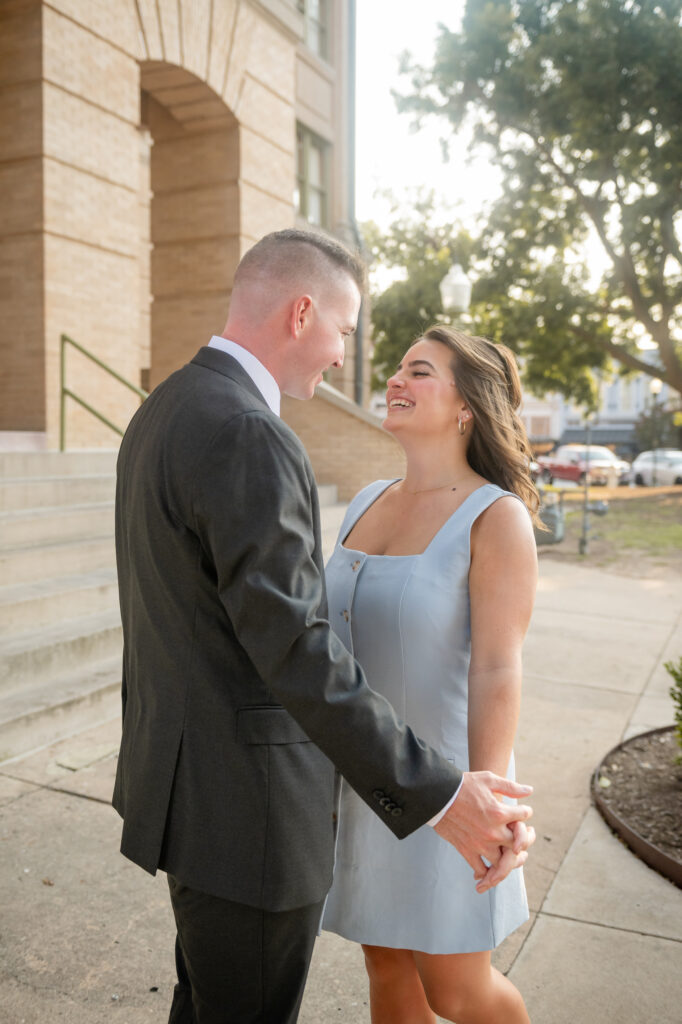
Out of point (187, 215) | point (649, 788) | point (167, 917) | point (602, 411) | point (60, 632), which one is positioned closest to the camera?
point (167, 917)

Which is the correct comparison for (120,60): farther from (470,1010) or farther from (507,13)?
(507,13)

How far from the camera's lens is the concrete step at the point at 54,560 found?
239 inches

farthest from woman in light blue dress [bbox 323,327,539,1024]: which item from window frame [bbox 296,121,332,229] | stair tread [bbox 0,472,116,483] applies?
window frame [bbox 296,121,332,229]

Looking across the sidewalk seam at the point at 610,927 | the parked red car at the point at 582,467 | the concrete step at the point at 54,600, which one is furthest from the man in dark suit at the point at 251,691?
the parked red car at the point at 582,467

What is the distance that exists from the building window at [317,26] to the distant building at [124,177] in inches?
130

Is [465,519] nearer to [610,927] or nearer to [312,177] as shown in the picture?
[610,927]

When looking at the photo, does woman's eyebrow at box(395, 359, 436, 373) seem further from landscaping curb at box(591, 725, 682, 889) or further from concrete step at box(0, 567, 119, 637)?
concrete step at box(0, 567, 119, 637)

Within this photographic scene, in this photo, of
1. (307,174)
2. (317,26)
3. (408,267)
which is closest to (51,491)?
(307,174)

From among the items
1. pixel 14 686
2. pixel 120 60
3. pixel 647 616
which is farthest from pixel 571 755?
pixel 120 60

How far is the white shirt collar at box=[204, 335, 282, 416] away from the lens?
176 cm

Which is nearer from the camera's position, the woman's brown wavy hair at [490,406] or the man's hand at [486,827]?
the man's hand at [486,827]

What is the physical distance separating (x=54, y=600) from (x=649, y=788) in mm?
3945

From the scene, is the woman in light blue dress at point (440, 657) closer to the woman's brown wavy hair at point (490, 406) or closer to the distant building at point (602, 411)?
the woman's brown wavy hair at point (490, 406)

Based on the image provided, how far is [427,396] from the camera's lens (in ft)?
7.76
